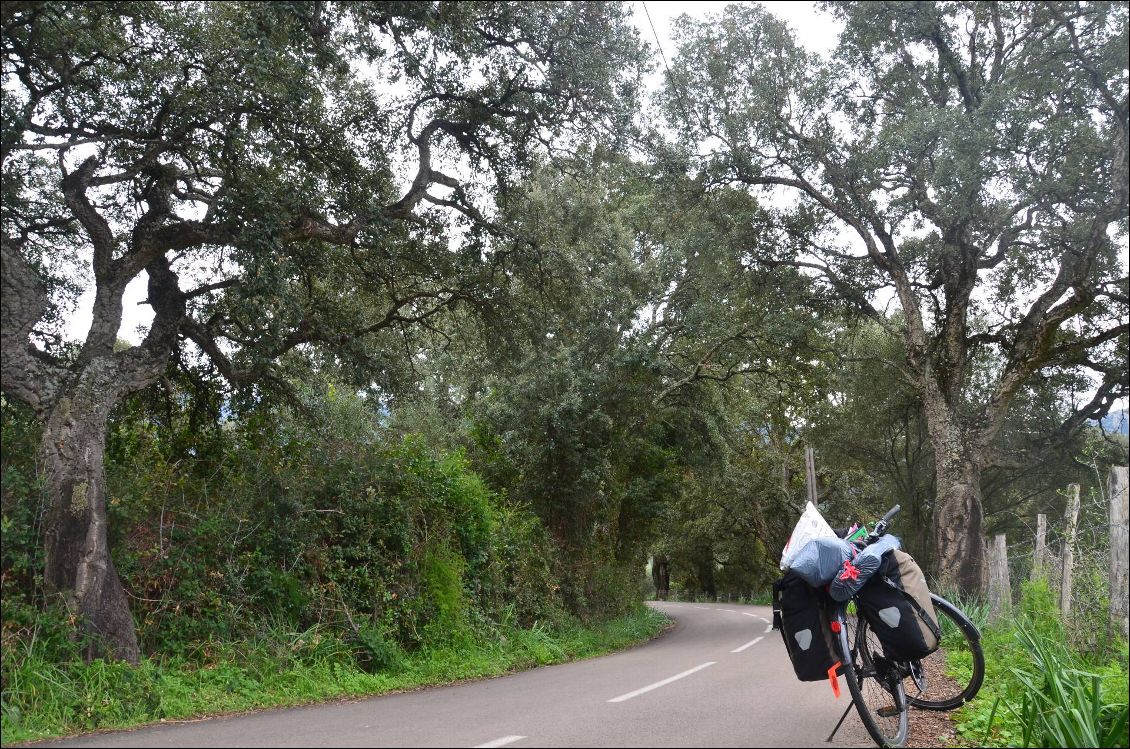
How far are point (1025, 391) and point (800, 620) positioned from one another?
2466 cm

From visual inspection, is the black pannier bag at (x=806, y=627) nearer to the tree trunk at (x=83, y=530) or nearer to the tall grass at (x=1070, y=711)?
the tall grass at (x=1070, y=711)

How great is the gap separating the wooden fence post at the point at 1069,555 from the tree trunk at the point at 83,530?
30.6 ft

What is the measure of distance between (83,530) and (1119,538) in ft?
30.9

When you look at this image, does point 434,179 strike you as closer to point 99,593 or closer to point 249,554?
point 249,554

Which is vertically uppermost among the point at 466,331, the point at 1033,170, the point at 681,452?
the point at 1033,170

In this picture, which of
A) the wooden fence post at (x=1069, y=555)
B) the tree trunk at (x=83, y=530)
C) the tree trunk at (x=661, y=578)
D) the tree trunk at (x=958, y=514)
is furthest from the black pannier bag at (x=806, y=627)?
the tree trunk at (x=661, y=578)

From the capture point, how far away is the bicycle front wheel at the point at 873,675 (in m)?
5.79

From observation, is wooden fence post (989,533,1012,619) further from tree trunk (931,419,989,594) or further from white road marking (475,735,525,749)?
white road marking (475,735,525,749)

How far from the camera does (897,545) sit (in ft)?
20.8

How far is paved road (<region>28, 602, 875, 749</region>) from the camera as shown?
612 centimetres

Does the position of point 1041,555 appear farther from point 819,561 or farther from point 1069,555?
point 819,561

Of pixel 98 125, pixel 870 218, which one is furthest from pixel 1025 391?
pixel 98 125

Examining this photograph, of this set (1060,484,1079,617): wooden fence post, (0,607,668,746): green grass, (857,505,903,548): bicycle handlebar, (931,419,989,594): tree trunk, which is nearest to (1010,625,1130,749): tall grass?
(857,505,903,548): bicycle handlebar

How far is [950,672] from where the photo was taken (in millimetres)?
9055
